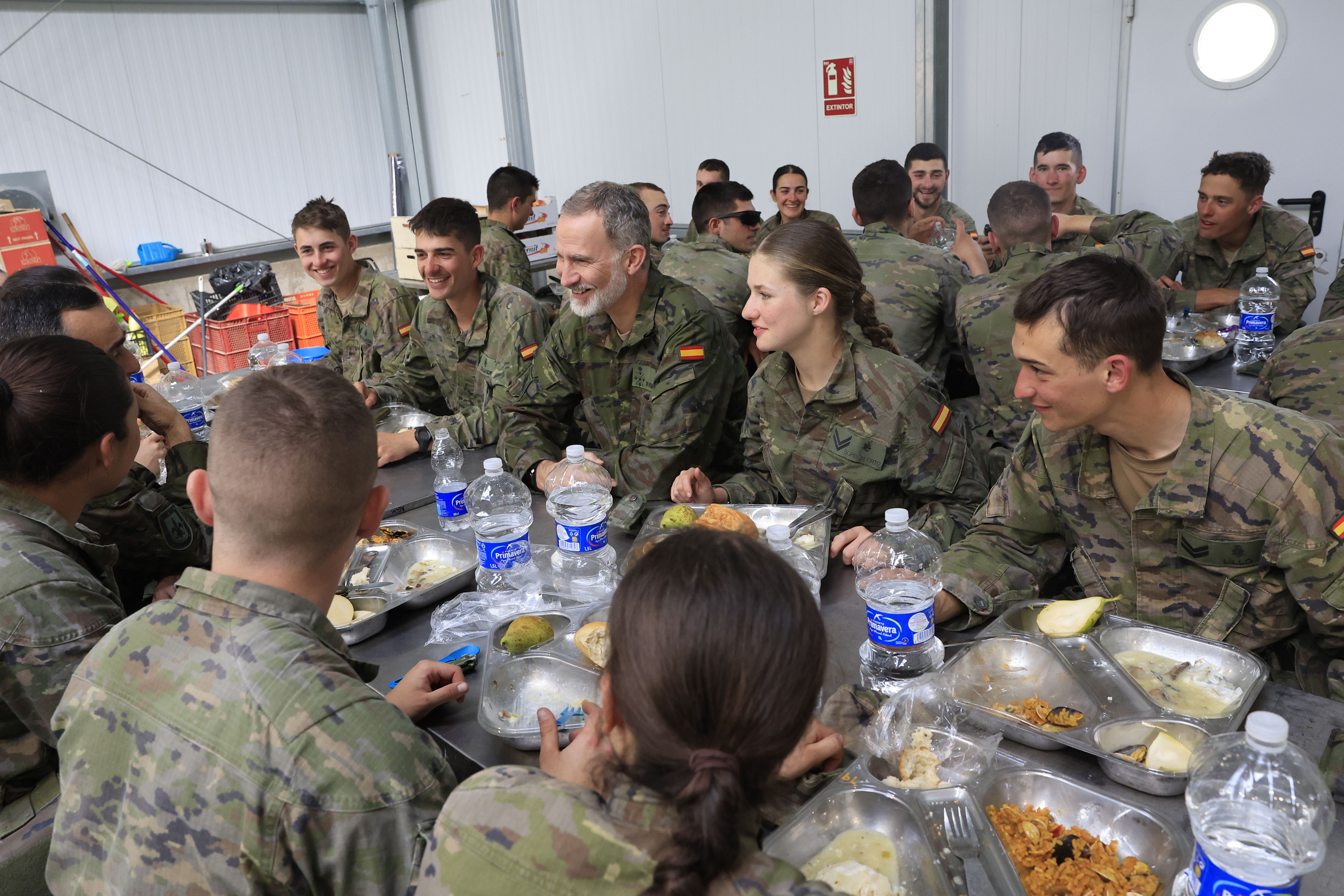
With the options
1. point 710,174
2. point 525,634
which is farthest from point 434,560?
point 710,174

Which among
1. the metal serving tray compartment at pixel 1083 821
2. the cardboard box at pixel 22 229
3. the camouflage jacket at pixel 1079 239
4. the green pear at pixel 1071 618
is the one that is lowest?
the metal serving tray compartment at pixel 1083 821

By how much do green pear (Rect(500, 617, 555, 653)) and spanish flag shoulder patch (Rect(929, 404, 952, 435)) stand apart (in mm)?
1238

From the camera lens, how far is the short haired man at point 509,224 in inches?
231

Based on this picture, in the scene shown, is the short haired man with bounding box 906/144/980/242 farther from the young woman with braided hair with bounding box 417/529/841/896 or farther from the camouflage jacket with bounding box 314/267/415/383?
the young woman with braided hair with bounding box 417/529/841/896

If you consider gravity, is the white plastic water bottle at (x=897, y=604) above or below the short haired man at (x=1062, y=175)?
below

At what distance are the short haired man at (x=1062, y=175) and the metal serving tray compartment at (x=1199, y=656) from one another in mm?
4094

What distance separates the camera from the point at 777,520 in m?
2.38

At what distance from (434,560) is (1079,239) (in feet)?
14.8

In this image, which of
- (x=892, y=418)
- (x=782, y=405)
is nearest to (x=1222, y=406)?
(x=892, y=418)

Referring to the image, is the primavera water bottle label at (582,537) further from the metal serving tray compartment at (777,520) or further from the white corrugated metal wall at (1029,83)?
the white corrugated metal wall at (1029,83)

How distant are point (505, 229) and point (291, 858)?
208 inches

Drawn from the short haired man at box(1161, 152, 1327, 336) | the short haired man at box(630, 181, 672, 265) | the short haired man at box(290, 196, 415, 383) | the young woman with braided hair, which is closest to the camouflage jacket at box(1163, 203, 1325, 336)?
the short haired man at box(1161, 152, 1327, 336)

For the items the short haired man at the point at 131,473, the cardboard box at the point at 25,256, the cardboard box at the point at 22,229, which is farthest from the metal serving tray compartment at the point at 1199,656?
the cardboard box at the point at 22,229

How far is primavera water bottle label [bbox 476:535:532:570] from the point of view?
211 cm
